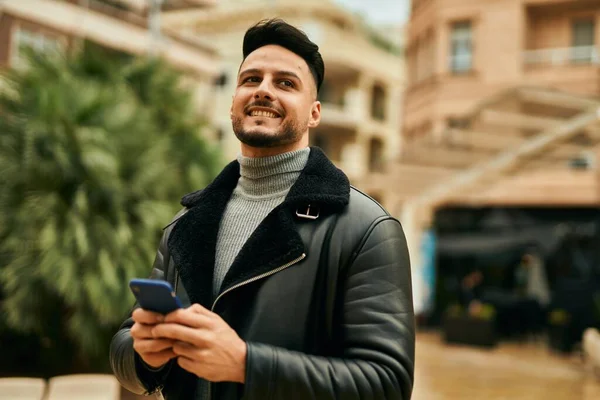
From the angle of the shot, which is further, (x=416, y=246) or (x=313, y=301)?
(x=416, y=246)

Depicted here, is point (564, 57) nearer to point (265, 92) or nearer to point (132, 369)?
point (265, 92)

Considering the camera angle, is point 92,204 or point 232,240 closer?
point 232,240

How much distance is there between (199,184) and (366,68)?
23280 mm

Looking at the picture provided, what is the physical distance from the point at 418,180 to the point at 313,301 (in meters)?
11.3

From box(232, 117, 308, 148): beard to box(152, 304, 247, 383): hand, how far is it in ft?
1.60

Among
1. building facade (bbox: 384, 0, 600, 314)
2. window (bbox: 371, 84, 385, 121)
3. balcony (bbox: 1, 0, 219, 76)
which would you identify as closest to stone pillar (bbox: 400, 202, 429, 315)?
building facade (bbox: 384, 0, 600, 314)

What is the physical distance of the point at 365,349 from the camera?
4.75ft

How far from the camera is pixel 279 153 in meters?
1.73

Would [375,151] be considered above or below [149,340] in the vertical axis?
above

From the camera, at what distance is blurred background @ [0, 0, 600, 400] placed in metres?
7.66

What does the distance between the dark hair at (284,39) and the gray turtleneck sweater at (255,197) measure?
23cm

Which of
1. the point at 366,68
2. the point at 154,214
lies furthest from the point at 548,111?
the point at 366,68

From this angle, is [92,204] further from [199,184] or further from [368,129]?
[368,129]

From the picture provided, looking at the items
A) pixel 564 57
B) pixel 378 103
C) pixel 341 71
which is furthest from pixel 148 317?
pixel 378 103
